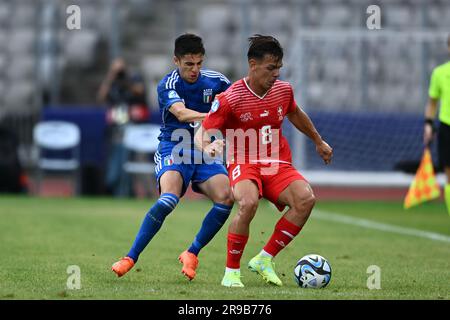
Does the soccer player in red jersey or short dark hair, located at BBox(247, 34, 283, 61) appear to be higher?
short dark hair, located at BBox(247, 34, 283, 61)

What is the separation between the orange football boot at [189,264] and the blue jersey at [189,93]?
3.01ft

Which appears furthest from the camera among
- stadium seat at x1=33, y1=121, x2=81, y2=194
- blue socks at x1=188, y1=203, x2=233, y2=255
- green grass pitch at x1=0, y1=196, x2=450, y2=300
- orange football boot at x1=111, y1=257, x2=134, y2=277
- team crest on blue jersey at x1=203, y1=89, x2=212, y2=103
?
stadium seat at x1=33, y1=121, x2=81, y2=194

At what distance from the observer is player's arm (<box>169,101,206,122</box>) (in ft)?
25.6

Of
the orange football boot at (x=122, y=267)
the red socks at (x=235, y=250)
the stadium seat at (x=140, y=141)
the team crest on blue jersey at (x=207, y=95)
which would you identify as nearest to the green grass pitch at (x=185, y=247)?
the orange football boot at (x=122, y=267)

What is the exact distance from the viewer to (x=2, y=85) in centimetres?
2191

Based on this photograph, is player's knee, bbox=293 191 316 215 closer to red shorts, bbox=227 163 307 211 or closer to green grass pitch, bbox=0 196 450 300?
red shorts, bbox=227 163 307 211

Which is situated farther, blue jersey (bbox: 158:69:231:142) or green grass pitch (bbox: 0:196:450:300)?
blue jersey (bbox: 158:69:231:142)

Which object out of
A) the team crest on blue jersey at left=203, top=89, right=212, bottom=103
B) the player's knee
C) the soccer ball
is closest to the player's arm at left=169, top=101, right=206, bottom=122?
the team crest on blue jersey at left=203, top=89, right=212, bottom=103

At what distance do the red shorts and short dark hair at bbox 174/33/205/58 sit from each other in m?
0.87

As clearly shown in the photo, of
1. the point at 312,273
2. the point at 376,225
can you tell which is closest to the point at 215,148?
the point at 312,273

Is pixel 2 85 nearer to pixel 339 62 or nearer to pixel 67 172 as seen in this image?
pixel 67 172

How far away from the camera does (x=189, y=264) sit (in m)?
7.71

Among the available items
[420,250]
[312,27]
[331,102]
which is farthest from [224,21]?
[420,250]

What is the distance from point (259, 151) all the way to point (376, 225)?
20.2 ft
